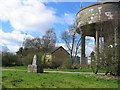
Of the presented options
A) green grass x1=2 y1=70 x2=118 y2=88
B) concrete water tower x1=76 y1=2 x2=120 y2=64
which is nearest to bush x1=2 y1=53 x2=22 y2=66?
concrete water tower x1=76 y1=2 x2=120 y2=64

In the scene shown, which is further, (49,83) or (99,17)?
(99,17)

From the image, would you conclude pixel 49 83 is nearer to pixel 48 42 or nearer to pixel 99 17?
pixel 99 17

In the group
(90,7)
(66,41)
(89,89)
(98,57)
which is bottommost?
(89,89)

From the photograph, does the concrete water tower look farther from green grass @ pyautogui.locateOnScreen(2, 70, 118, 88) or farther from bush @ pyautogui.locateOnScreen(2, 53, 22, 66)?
green grass @ pyautogui.locateOnScreen(2, 70, 118, 88)

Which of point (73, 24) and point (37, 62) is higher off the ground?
point (73, 24)

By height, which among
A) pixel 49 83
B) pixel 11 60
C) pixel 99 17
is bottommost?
pixel 49 83

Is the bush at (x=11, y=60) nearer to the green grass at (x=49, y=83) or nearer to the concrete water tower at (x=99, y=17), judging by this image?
the concrete water tower at (x=99, y=17)

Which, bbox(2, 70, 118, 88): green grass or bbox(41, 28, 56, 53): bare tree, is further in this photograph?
bbox(41, 28, 56, 53): bare tree

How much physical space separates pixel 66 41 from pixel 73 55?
3937 mm

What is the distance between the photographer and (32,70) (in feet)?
71.8

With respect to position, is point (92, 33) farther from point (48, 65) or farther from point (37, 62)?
point (37, 62)

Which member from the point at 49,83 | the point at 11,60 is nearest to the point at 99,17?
the point at 11,60

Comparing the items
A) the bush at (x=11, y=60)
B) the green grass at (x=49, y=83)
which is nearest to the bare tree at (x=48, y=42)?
the bush at (x=11, y=60)

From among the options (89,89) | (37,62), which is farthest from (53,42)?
(89,89)
